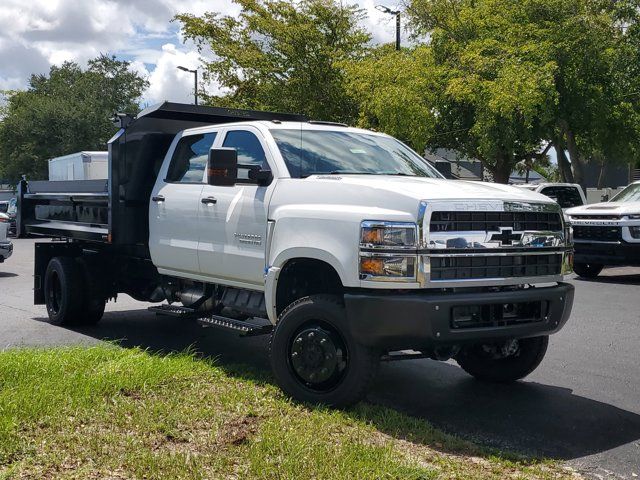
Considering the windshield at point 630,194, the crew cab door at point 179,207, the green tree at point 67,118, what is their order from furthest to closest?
the green tree at point 67,118 < the windshield at point 630,194 < the crew cab door at point 179,207

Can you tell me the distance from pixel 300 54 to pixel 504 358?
21.3 meters

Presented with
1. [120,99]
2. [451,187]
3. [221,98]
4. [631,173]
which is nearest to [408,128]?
[221,98]

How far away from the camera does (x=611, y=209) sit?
1373 centimetres

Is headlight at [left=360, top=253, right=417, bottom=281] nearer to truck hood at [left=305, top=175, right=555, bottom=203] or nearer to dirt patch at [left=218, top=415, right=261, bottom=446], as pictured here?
truck hood at [left=305, top=175, right=555, bottom=203]

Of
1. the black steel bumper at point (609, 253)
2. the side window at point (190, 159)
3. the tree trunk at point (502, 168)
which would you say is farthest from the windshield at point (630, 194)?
the tree trunk at point (502, 168)

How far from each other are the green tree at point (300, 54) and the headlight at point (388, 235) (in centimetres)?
2078

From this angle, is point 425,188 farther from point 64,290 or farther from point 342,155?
point 64,290

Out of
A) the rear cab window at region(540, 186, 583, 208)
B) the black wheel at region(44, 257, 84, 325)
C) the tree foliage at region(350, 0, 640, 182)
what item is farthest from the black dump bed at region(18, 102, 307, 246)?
the tree foliage at region(350, 0, 640, 182)

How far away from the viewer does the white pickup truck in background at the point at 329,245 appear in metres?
5.27

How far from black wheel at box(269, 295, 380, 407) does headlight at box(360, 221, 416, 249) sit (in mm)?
540

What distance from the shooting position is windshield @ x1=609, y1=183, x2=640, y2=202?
1438 centimetres

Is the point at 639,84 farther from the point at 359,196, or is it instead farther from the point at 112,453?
the point at 112,453

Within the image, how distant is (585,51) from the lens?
24.2m

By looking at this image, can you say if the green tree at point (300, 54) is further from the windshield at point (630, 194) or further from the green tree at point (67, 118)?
the green tree at point (67, 118)
